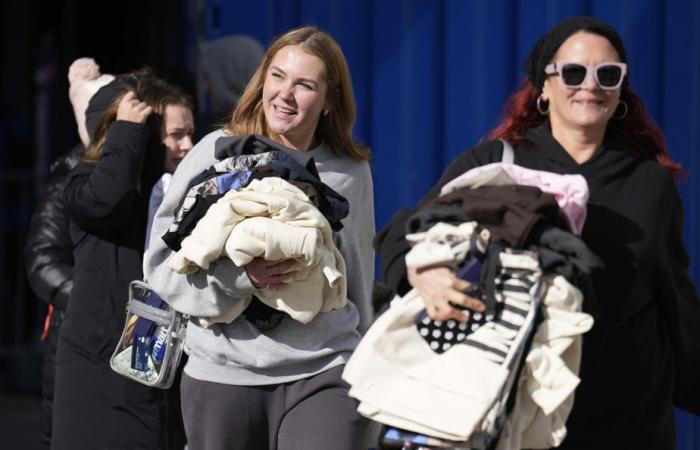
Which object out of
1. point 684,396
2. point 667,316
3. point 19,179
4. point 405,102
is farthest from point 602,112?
point 19,179

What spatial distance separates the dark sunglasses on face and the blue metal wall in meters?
1.97

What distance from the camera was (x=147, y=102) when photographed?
4.96 metres

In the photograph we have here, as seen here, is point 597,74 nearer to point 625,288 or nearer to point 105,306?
point 625,288

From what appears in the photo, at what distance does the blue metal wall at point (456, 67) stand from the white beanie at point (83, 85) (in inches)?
48.0

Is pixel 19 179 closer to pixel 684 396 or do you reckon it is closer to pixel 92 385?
pixel 92 385

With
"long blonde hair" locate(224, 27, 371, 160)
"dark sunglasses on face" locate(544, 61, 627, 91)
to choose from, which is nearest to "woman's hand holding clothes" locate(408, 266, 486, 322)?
"dark sunglasses on face" locate(544, 61, 627, 91)

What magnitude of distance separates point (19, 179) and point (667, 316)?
22.8ft

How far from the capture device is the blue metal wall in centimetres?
537

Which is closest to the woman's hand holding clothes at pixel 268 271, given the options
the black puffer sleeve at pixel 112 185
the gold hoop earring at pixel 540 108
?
the gold hoop earring at pixel 540 108

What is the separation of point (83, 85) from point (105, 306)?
1.03 m

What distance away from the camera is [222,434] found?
3906mm

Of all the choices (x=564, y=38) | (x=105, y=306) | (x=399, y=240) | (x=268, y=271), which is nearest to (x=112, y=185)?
(x=105, y=306)

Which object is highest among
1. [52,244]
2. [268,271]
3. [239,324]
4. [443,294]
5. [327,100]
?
[327,100]

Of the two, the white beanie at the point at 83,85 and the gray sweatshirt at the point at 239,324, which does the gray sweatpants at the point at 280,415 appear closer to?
the gray sweatshirt at the point at 239,324
